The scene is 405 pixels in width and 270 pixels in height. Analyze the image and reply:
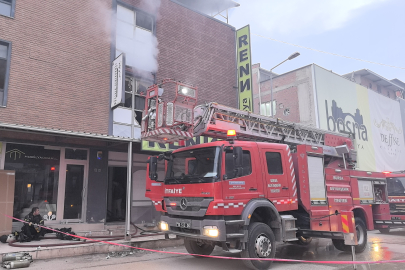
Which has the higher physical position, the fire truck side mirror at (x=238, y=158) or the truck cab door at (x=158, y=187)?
the fire truck side mirror at (x=238, y=158)

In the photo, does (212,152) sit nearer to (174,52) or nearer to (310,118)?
(174,52)

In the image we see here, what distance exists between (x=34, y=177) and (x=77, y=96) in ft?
10.1

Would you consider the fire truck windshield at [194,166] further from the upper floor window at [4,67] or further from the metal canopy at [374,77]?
the metal canopy at [374,77]

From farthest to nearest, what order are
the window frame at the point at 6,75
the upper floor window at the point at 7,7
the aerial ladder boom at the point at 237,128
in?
1. the upper floor window at the point at 7,7
2. the window frame at the point at 6,75
3. the aerial ladder boom at the point at 237,128

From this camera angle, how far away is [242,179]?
644cm

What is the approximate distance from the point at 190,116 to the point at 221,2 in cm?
1189

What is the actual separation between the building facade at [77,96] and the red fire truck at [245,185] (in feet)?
9.31

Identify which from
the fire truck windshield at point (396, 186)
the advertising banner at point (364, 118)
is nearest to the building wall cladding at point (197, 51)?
the fire truck windshield at point (396, 186)

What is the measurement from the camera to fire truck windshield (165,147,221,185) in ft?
20.7

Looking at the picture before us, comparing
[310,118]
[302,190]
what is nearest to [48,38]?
[302,190]

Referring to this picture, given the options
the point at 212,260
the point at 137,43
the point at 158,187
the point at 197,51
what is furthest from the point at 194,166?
the point at 197,51

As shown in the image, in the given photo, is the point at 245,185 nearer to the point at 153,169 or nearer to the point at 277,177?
the point at 277,177

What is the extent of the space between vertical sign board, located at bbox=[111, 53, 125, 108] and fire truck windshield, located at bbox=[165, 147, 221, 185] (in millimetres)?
4090

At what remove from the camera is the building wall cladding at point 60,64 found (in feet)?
32.7
